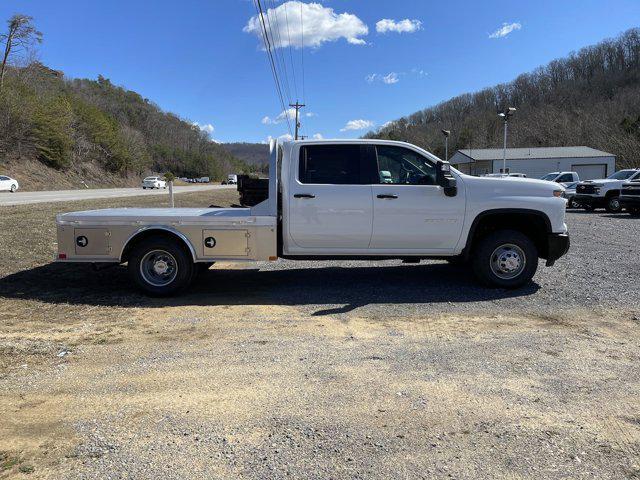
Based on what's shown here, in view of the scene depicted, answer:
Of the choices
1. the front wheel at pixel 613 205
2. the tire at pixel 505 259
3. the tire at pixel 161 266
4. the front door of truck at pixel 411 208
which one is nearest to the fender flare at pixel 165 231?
the tire at pixel 161 266

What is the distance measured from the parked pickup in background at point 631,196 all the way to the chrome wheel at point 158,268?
18.5 metres

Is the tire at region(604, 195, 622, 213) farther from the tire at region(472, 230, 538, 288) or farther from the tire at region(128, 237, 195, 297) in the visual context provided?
the tire at region(128, 237, 195, 297)

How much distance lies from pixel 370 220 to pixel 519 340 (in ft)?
8.43

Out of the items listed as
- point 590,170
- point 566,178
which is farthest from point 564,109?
point 566,178

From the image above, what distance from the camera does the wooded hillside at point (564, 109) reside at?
8412 cm

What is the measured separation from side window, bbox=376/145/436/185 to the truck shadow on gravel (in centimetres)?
161

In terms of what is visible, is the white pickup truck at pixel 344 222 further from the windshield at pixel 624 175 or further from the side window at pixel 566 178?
the side window at pixel 566 178

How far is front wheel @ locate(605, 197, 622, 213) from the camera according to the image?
2040 cm

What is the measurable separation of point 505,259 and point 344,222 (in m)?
2.42

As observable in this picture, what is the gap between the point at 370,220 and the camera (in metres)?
6.57

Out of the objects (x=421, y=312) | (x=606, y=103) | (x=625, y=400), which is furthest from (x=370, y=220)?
(x=606, y=103)

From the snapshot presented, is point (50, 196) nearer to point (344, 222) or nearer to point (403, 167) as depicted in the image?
point (344, 222)

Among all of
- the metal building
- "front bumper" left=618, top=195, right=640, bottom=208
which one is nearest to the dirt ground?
"front bumper" left=618, top=195, right=640, bottom=208

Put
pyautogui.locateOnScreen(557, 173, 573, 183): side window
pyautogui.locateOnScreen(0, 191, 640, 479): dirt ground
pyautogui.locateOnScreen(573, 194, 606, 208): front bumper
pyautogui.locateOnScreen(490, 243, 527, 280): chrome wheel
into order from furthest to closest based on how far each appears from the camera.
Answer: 1. pyautogui.locateOnScreen(557, 173, 573, 183): side window
2. pyautogui.locateOnScreen(573, 194, 606, 208): front bumper
3. pyautogui.locateOnScreen(490, 243, 527, 280): chrome wheel
4. pyautogui.locateOnScreen(0, 191, 640, 479): dirt ground
